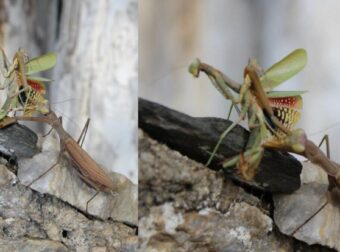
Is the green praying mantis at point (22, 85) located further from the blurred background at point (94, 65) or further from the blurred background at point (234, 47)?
the blurred background at point (234, 47)

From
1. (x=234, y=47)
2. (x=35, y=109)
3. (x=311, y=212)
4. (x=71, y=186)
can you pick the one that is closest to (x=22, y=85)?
(x=35, y=109)

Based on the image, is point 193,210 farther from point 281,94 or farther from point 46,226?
point 46,226

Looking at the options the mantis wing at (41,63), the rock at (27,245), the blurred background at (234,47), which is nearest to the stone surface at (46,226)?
the rock at (27,245)

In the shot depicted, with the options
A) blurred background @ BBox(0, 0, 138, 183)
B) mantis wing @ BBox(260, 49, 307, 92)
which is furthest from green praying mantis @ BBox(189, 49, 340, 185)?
blurred background @ BBox(0, 0, 138, 183)

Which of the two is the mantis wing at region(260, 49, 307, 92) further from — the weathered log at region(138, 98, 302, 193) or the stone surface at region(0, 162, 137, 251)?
the stone surface at region(0, 162, 137, 251)

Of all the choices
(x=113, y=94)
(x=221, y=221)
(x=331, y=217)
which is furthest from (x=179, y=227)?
(x=113, y=94)

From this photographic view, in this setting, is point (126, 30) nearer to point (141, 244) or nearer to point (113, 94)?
point (113, 94)
